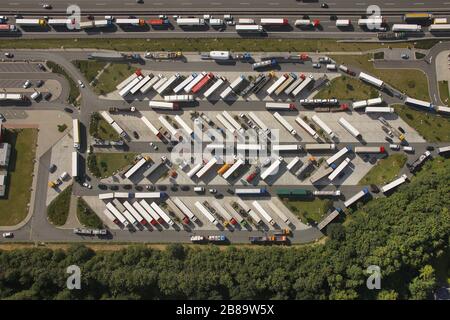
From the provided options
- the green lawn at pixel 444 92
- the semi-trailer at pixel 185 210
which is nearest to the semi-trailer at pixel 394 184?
the green lawn at pixel 444 92

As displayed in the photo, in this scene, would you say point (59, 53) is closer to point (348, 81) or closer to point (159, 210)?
point (159, 210)

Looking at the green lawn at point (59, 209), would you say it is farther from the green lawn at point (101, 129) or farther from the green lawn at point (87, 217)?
the green lawn at point (101, 129)

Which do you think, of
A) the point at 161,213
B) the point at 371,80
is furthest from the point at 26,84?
the point at 371,80

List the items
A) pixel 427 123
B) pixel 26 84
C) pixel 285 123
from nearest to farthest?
pixel 427 123, pixel 285 123, pixel 26 84

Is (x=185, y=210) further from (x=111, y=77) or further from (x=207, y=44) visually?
(x=207, y=44)

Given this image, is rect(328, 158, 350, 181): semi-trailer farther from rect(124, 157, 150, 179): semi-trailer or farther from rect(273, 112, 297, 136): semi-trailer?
rect(124, 157, 150, 179): semi-trailer
